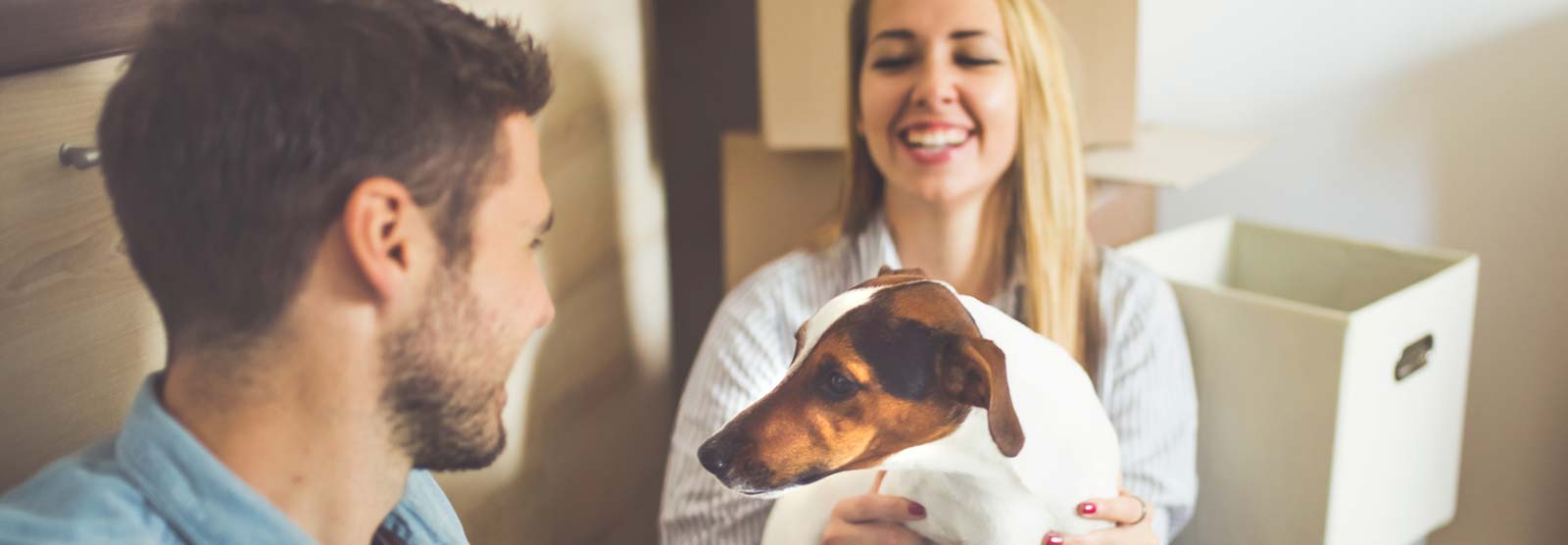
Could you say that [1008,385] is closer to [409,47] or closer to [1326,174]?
[409,47]

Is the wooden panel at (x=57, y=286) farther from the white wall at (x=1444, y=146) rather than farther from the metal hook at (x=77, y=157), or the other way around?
the white wall at (x=1444, y=146)

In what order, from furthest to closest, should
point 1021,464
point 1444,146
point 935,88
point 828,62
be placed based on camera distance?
point 1444,146 → point 828,62 → point 935,88 → point 1021,464

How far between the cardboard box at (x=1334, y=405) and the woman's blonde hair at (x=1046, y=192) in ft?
0.65

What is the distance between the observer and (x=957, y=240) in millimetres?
969

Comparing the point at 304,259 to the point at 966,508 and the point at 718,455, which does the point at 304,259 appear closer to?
the point at 718,455

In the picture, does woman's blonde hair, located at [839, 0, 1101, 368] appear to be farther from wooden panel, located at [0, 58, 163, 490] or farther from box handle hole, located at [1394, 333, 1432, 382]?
wooden panel, located at [0, 58, 163, 490]

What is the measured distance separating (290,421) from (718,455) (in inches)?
7.4

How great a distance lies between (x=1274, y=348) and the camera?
1.17 m

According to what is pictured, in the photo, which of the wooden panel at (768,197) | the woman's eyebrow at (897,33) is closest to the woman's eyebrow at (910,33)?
the woman's eyebrow at (897,33)

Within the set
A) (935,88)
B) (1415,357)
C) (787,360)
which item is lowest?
(1415,357)

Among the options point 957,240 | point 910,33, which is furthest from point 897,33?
point 957,240

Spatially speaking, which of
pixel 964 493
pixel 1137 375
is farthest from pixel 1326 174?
pixel 964 493

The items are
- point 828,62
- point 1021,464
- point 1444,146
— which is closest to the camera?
point 1021,464

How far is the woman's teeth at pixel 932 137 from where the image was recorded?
35.0 inches
